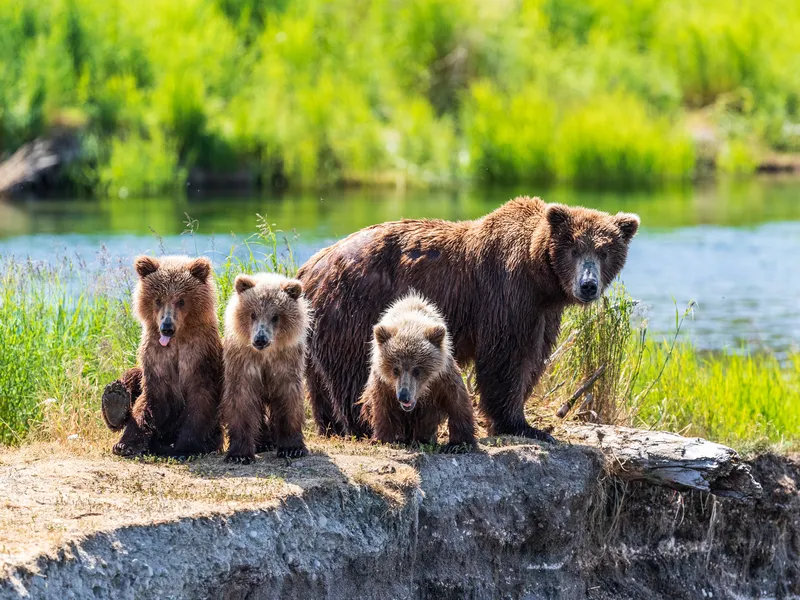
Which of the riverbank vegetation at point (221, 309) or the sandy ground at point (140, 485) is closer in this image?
the sandy ground at point (140, 485)

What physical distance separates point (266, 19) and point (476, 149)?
10.3 metres

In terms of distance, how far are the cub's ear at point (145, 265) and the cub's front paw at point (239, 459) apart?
131cm

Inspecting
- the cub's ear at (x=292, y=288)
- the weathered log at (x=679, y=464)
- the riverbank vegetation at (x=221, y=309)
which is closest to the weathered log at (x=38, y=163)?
the riverbank vegetation at (x=221, y=309)

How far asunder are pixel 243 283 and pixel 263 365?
55 cm

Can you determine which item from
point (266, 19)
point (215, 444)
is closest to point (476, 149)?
point (266, 19)

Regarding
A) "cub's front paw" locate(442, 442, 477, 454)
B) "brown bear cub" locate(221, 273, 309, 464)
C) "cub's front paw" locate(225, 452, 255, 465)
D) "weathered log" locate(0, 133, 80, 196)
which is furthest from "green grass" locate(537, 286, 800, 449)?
"weathered log" locate(0, 133, 80, 196)

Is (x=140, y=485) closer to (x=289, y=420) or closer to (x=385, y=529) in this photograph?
(x=289, y=420)

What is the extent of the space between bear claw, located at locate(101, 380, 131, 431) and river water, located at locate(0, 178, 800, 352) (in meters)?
9.83

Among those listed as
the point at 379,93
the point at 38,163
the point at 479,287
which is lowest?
the point at 479,287

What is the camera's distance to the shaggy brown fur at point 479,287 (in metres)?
9.30

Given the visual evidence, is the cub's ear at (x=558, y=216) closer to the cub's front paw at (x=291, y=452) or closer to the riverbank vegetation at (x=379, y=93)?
the cub's front paw at (x=291, y=452)

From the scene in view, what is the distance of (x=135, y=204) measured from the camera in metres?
31.4

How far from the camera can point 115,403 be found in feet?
27.4

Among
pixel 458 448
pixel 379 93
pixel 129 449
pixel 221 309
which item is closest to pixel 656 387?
pixel 458 448
